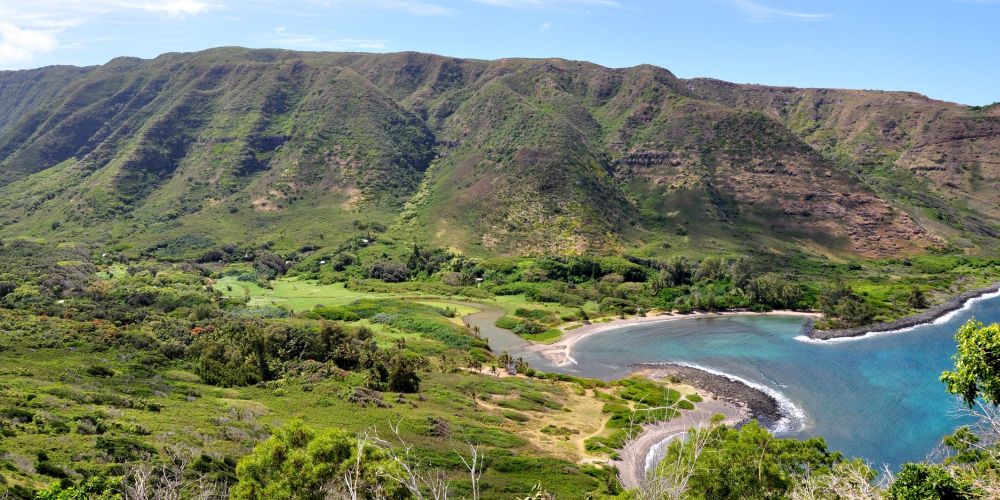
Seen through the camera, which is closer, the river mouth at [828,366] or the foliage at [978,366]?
the foliage at [978,366]

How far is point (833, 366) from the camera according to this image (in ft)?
274

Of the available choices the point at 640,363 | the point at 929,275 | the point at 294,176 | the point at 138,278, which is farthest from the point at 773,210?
the point at 138,278

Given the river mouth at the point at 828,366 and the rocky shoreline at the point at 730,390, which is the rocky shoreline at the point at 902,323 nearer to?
the river mouth at the point at 828,366

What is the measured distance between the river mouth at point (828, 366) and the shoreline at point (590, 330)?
49.2 inches

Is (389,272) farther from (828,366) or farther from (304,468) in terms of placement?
(304,468)

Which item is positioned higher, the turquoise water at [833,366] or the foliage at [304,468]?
the foliage at [304,468]

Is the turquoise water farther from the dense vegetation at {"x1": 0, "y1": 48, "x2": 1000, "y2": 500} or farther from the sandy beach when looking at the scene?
the dense vegetation at {"x1": 0, "y1": 48, "x2": 1000, "y2": 500}

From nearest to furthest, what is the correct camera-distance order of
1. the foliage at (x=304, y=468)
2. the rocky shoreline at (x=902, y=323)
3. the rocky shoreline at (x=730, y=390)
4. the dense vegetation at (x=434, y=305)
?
the foliage at (x=304, y=468)
the dense vegetation at (x=434, y=305)
the rocky shoreline at (x=730, y=390)
the rocky shoreline at (x=902, y=323)

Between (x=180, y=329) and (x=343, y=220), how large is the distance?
103 metres

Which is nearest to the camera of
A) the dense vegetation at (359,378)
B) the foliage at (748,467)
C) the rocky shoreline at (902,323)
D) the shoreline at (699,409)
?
the dense vegetation at (359,378)

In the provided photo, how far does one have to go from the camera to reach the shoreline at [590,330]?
89.9 metres

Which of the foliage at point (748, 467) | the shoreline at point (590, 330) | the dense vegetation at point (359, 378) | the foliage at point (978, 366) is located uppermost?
the foliage at point (978, 366)

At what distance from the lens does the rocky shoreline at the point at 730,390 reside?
6462 cm

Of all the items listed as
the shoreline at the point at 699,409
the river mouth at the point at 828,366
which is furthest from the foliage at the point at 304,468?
the river mouth at the point at 828,366
